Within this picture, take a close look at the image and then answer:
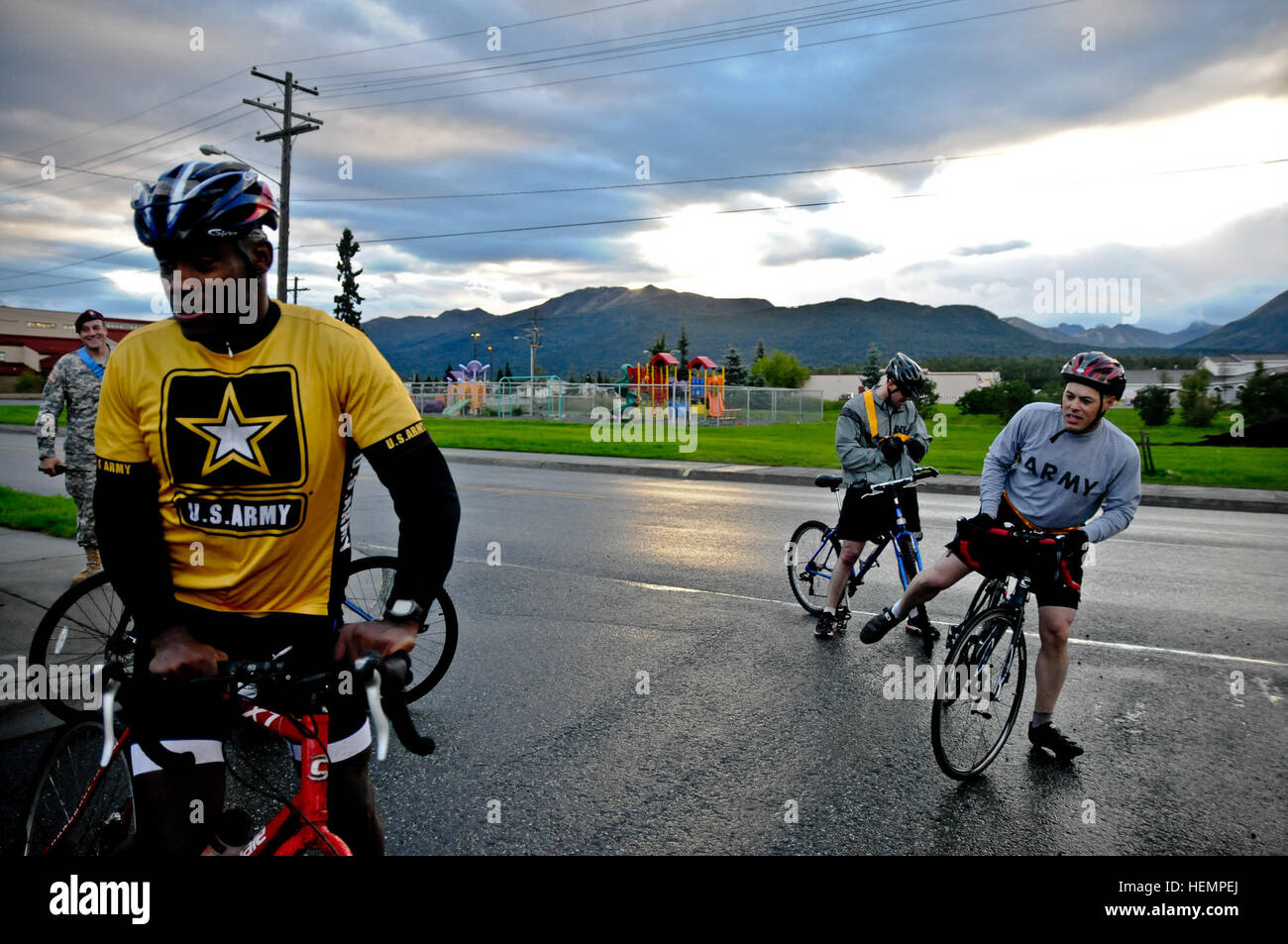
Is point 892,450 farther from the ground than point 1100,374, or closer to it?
closer to it

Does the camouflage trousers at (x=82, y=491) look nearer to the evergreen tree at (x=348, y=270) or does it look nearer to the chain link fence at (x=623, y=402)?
the chain link fence at (x=623, y=402)

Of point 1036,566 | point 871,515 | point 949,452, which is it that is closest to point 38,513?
point 871,515

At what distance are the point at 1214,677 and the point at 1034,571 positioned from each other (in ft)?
7.53

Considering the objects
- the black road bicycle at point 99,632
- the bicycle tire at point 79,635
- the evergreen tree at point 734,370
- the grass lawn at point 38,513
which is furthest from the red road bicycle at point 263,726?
the evergreen tree at point 734,370

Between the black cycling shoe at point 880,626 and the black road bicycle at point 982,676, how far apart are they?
2.24 ft

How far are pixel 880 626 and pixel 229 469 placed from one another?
402 centimetres

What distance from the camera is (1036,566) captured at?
4336 millimetres

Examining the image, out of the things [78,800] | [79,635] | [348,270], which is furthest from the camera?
[348,270]

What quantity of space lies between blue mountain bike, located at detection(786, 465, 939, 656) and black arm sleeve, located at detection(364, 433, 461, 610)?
4.88 metres

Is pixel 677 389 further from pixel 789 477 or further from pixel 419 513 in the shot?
pixel 419 513

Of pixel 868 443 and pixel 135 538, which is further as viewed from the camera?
pixel 868 443

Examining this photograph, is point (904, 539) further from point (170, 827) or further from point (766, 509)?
point (766, 509)

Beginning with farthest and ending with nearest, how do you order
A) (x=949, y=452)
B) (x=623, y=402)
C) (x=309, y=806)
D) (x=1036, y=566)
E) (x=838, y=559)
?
(x=623, y=402)
(x=949, y=452)
(x=838, y=559)
(x=1036, y=566)
(x=309, y=806)

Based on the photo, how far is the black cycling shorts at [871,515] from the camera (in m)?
6.59
